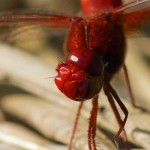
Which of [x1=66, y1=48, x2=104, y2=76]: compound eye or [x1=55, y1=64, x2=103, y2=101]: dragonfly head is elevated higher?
[x1=66, y1=48, x2=104, y2=76]: compound eye

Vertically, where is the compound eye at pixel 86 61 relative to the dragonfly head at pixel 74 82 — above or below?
above

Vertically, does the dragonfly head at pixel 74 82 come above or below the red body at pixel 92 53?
below

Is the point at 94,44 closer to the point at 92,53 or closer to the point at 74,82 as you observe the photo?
the point at 92,53

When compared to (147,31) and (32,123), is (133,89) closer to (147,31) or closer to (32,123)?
(147,31)

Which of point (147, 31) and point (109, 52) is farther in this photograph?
point (147, 31)

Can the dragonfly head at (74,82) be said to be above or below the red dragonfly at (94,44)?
below

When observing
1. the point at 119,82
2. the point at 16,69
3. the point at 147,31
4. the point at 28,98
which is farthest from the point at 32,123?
the point at 147,31
